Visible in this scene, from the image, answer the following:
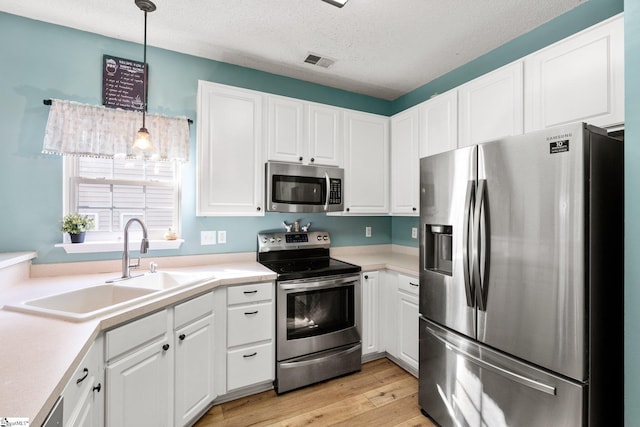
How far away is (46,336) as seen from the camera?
3.56 feet

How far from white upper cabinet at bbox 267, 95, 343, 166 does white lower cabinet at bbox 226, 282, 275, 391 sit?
1128mm

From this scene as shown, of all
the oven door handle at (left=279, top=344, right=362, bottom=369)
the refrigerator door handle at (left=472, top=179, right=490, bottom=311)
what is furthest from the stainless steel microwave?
the refrigerator door handle at (left=472, top=179, right=490, bottom=311)

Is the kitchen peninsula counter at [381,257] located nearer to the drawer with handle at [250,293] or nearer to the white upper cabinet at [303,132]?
the drawer with handle at [250,293]

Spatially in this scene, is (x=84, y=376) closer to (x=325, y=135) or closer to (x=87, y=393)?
(x=87, y=393)

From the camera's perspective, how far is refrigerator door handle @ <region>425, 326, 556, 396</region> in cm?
135

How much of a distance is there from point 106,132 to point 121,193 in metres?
0.47

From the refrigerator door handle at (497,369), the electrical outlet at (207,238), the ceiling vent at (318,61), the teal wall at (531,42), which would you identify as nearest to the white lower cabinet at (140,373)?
the electrical outlet at (207,238)

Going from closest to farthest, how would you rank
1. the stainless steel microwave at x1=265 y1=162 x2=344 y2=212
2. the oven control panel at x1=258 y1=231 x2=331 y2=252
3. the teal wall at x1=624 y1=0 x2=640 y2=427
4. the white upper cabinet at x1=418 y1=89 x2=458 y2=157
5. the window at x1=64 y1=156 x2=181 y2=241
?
the teal wall at x1=624 y1=0 x2=640 y2=427 < the window at x1=64 y1=156 x2=181 y2=241 < the white upper cabinet at x1=418 y1=89 x2=458 y2=157 < the stainless steel microwave at x1=265 y1=162 x2=344 y2=212 < the oven control panel at x1=258 y1=231 x2=331 y2=252

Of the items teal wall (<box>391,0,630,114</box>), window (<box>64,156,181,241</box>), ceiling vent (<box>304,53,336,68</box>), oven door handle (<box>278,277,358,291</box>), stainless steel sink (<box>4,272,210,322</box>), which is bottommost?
oven door handle (<box>278,277,358,291</box>)

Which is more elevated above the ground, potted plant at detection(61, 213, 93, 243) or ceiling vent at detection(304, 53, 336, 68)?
ceiling vent at detection(304, 53, 336, 68)

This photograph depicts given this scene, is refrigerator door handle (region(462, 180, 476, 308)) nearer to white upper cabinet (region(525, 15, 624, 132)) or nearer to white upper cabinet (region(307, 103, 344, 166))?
white upper cabinet (region(525, 15, 624, 132))

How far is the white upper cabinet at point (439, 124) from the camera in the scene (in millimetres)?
2305

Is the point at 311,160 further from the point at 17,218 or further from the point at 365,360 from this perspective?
the point at 17,218

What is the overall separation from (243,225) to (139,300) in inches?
50.2
